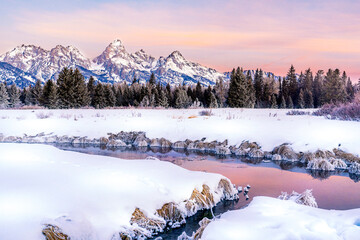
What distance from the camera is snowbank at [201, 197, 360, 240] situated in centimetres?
383

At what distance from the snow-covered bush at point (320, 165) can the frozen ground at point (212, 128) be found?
4.28ft

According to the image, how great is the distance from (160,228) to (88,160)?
3040 mm

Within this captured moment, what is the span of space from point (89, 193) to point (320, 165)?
8846 mm

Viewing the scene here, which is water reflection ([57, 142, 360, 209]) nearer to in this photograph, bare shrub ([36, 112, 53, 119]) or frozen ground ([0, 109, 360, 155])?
frozen ground ([0, 109, 360, 155])

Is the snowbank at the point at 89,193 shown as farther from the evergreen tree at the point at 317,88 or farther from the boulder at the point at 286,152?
the evergreen tree at the point at 317,88

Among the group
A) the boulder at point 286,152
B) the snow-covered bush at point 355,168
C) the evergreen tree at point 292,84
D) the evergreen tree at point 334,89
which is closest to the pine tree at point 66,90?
the boulder at point 286,152

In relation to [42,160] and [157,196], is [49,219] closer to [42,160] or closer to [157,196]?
[157,196]

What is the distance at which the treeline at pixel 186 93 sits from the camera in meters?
47.8

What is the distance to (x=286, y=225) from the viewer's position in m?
4.12

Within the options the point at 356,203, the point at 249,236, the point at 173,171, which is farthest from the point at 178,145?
the point at 249,236

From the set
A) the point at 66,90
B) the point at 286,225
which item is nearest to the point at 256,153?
the point at 286,225

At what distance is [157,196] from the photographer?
644 cm

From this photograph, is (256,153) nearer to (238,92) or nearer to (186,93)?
(238,92)

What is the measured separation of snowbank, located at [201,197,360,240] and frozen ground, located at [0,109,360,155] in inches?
356
